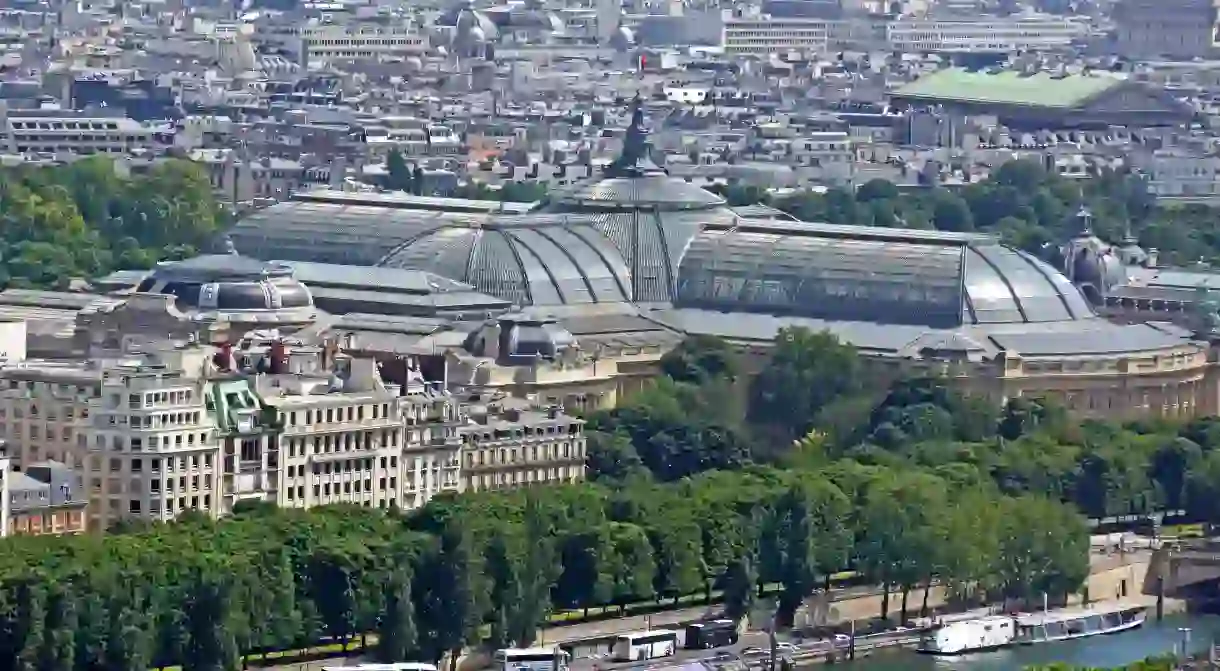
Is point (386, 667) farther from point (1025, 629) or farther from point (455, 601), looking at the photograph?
point (1025, 629)

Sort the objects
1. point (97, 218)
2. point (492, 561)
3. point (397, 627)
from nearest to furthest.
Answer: point (397, 627)
point (492, 561)
point (97, 218)

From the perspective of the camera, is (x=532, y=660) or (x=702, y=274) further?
(x=702, y=274)

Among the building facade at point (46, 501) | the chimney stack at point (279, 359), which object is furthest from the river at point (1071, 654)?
the chimney stack at point (279, 359)

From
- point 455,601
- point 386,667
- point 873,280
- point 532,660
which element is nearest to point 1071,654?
point 532,660

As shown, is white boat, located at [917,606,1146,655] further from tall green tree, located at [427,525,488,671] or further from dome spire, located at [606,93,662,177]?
dome spire, located at [606,93,662,177]

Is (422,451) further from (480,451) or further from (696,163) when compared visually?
(696,163)

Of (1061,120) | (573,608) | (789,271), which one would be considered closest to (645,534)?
(573,608)
